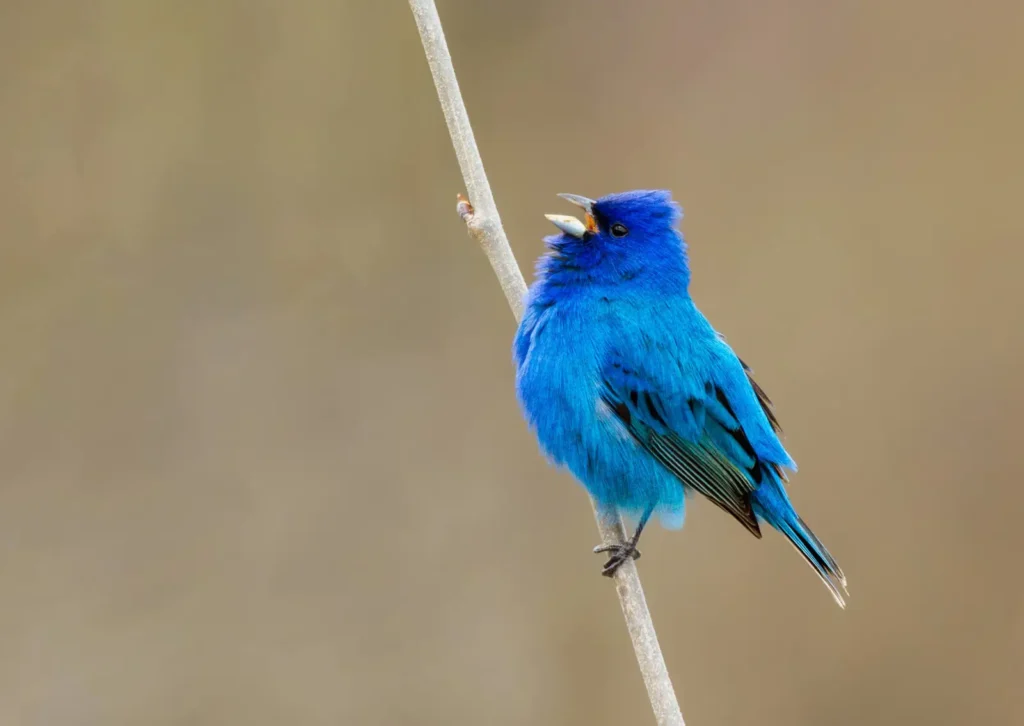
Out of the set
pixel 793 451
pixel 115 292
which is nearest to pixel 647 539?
pixel 793 451

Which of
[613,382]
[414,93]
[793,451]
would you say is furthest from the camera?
[414,93]

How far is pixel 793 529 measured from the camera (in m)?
3.50

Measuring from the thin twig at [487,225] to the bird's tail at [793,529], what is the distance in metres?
0.60

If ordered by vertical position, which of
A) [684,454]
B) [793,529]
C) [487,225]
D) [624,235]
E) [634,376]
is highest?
[487,225]

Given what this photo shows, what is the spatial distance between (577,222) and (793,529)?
1.12 m

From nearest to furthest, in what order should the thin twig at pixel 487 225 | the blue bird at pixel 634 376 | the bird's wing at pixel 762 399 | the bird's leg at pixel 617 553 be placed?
the thin twig at pixel 487 225
the bird's leg at pixel 617 553
the blue bird at pixel 634 376
the bird's wing at pixel 762 399

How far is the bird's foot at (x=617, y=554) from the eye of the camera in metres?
3.19

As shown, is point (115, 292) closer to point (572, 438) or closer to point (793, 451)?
point (572, 438)

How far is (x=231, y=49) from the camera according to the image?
5152mm

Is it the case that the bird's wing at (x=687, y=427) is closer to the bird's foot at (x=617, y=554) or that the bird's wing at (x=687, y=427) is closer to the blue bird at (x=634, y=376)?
the blue bird at (x=634, y=376)

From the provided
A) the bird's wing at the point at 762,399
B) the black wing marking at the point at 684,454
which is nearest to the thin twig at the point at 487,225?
the black wing marking at the point at 684,454

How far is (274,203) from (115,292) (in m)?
0.78

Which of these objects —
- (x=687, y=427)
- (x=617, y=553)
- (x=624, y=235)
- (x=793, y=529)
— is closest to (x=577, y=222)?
(x=624, y=235)

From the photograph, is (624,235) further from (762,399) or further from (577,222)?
(762,399)
